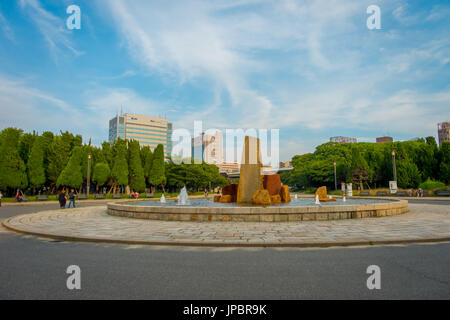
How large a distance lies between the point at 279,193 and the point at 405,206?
298 inches

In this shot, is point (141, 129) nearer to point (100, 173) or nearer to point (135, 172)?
point (135, 172)

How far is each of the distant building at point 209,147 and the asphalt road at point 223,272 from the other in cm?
13699

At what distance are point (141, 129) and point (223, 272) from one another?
157444mm

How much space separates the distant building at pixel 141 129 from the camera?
150m

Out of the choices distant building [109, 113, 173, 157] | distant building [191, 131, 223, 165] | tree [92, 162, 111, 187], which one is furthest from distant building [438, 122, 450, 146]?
tree [92, 162, 111, 187]

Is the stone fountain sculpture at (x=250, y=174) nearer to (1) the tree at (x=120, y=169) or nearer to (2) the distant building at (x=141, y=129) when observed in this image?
(1) the tree at (x=120, y=169)

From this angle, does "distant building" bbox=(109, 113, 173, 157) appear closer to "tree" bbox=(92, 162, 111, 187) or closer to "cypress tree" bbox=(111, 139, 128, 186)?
"cypress tree" bbox=(111, 139, 128, 186)

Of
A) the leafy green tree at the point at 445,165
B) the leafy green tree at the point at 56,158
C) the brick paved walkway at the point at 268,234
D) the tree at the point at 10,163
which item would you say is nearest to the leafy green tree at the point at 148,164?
the leafy green tree at the point at 56,158

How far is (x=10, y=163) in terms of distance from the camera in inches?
1350

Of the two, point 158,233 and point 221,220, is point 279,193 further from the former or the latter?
point 158,233

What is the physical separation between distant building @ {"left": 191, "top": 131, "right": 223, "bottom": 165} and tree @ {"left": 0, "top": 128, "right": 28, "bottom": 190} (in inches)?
4250

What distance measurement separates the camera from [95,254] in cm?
681

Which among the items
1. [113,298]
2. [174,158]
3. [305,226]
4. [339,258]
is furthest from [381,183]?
[113,298]

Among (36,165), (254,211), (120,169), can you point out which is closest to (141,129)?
(120,169)
